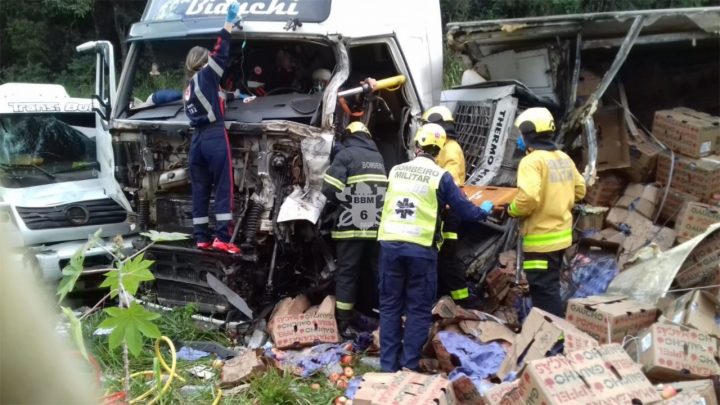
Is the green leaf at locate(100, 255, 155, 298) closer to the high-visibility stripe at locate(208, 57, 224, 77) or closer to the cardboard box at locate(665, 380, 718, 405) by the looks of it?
the high-visibility stripe at locate(208, 57, 224, 77)

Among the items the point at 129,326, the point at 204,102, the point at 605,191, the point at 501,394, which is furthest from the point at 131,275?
the point at 605,191

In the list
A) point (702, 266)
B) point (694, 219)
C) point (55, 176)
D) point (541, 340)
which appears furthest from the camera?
point (55, 176)

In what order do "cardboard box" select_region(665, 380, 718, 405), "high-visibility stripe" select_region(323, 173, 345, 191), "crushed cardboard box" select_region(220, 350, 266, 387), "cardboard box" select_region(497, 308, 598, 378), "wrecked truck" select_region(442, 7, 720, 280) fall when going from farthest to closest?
"wrecked truck" select_region(442, 7, 720, 280) < "high-visibility stripe" select_region(323, 173, 345, 191) < "crushed cardboard box" select_region(220, 350, 266, 387) < "cardboard box" select_region(497, 308, 598, 378) < "cardboard box" select_region(665, 380, 718, 405)

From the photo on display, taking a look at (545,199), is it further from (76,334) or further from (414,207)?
(76,334)

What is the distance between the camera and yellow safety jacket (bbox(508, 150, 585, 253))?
467cm

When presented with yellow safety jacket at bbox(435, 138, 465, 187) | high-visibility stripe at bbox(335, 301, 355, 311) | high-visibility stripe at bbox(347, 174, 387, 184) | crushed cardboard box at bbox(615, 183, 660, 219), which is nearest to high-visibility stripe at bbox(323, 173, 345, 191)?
high-visibility stripe at bbox(347, 174, 387, 184)

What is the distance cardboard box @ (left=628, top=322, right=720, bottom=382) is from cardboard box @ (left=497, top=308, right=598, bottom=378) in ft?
0.93

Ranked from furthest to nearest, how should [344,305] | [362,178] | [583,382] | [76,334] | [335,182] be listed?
[344,305]
[362,178]
[335,182]
[583,382]
[76,334]

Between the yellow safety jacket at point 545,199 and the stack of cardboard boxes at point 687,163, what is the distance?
1.45 m

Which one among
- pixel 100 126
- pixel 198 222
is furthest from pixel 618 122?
pixel 100 126

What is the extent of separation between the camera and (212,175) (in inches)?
203

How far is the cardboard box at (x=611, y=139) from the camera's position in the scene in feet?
20.6

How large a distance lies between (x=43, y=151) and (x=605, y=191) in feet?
17.7

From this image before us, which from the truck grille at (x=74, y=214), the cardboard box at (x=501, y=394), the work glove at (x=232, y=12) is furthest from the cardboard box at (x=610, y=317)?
the truck grille at (x=74, y=214)
